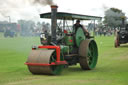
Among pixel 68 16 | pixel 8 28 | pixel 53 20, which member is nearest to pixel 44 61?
pixel 53 20

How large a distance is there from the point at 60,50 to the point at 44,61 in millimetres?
771

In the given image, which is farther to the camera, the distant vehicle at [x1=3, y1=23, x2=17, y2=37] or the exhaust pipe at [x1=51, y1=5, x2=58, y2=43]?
the distant vehicle at [x1=3, y1=23, x2=17, y2=37]

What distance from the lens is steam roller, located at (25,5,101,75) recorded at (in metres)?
9.01

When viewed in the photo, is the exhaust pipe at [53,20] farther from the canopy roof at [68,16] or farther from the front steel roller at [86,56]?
the front steel roller at [86,56]

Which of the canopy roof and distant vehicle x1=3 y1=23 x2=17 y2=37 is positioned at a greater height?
the canopy roof

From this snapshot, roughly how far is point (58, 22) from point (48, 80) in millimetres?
2571

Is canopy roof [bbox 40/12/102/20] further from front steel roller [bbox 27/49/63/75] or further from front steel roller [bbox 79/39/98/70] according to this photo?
front steel roller [bbox 27/49/63/75]

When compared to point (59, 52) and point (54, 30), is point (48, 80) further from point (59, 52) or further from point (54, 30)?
point (54, 30)

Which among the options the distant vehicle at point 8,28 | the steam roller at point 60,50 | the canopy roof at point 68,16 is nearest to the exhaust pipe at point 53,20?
the steam roller at point 60,50

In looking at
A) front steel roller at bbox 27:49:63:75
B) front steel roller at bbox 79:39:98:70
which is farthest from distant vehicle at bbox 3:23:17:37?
front steel roller at bbox 27:49:63:75

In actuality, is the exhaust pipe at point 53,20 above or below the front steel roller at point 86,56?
above

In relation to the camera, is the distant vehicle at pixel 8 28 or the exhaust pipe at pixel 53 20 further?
the distant vehicle at pixel 8 28

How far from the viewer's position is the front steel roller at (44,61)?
29.1 ft

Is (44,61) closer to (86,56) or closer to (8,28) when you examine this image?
(86,56)
